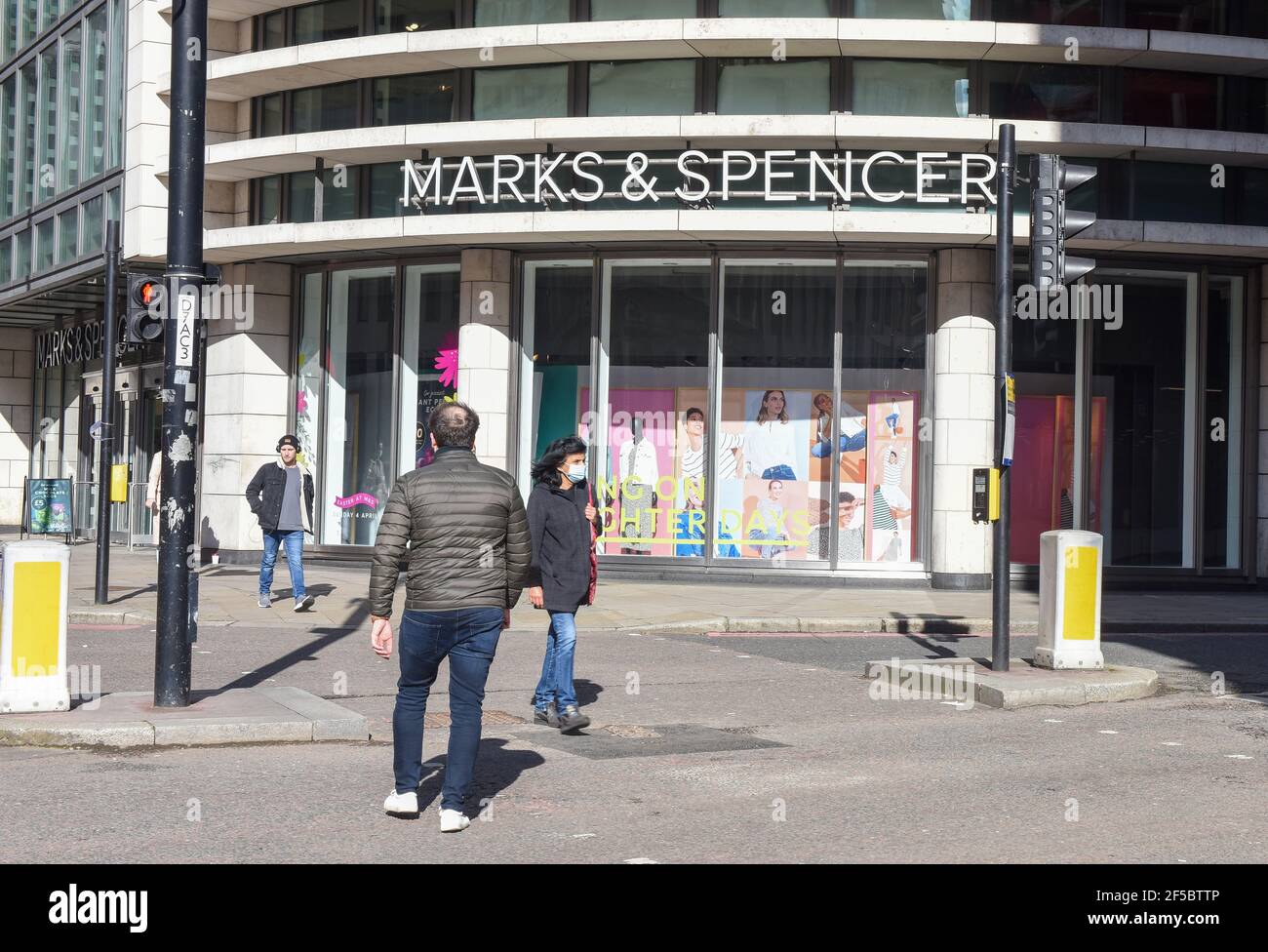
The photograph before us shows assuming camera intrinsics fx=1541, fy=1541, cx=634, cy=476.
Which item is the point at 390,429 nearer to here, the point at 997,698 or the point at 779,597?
the point at 779,597

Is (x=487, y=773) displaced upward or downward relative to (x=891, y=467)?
downward

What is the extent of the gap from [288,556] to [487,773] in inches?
368

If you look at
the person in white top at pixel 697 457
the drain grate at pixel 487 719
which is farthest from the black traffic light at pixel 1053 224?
the person in white top at pixel 697 457

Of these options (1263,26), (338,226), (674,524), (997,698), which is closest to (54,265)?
(338,226)

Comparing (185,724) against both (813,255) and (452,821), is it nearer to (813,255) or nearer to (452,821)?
(452,821)

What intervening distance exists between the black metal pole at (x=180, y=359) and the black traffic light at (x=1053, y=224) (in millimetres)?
6179

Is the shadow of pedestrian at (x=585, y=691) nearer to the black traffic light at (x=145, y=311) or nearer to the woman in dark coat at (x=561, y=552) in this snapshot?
the woman in dark coat at (x=561, y=552)

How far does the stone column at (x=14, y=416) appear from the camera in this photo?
36844 mm

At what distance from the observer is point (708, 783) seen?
8297 millimetres

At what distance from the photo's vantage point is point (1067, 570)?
1234cm

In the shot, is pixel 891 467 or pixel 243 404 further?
pixel 243 404

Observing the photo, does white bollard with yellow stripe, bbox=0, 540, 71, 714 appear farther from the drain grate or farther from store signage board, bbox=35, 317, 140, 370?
store signage board, bbox=35, 317, 140, 370

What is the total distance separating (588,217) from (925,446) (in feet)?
18.9

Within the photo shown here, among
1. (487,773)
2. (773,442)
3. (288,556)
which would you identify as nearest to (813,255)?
(773,442)
